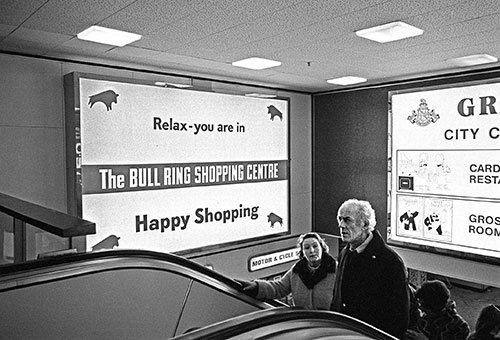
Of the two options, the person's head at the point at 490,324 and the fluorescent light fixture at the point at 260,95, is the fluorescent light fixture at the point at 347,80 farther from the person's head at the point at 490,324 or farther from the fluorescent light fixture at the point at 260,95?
the person's head at the point at 490,324

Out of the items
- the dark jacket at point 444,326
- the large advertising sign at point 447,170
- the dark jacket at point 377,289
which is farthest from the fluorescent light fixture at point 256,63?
the dark jacket at point 444,326

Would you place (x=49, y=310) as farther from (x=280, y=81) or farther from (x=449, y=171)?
(x=449, y=171)

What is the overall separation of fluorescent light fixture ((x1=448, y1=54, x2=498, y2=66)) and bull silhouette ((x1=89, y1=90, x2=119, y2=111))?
354 cm

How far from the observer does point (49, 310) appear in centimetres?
245

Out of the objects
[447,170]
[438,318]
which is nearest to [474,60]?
[447,170]

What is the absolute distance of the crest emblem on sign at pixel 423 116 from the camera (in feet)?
18.8

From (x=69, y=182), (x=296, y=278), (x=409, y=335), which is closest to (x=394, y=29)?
(x=296, y=278)

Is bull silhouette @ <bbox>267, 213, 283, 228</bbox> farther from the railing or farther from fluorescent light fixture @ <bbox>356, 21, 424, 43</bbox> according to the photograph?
the railing

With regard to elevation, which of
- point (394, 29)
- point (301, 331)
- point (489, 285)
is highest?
point (394, 29)

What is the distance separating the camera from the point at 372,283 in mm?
2535

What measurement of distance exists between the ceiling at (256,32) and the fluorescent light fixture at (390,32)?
0.08 metres

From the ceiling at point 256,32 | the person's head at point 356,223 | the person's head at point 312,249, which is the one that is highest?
the ceiling at point 256,32

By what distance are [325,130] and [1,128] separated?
4.49 m

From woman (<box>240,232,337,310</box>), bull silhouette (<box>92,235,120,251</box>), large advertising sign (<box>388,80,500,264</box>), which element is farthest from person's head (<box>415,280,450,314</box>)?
bull silhouette (<box>92,235,120,251</box>)
